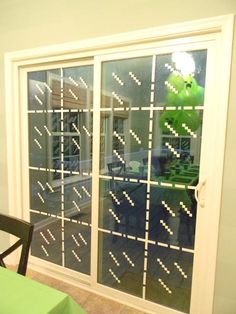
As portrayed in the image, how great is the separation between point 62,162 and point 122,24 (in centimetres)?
118

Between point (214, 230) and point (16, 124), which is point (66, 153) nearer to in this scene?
point (16, 124)

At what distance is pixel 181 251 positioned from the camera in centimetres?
175

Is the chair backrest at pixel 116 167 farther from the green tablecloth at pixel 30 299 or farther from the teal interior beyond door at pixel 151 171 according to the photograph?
the green tablecloth at pixel 30 299

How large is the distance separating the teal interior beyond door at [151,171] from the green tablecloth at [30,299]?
1.00m

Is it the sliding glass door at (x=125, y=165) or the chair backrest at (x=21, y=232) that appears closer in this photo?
the chair backrest at (x=21, y=232)

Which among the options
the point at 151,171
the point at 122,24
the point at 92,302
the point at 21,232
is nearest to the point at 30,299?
the point at 21,232

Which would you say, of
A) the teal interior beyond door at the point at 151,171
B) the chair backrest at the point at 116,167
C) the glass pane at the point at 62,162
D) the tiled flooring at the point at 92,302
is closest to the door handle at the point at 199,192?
the teal interior beyond door at the point at 151,171

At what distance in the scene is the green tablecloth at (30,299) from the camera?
85cm

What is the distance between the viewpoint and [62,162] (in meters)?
2.16

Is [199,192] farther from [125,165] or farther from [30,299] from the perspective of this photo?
[30,299]

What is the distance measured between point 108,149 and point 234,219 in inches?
39.3

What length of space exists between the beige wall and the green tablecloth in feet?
3.41

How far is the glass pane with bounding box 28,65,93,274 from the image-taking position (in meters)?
2.03

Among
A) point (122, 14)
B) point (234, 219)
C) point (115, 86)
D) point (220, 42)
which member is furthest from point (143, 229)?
point (122, 14)
